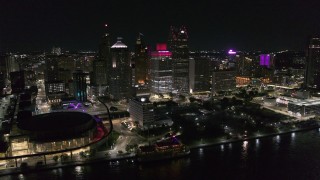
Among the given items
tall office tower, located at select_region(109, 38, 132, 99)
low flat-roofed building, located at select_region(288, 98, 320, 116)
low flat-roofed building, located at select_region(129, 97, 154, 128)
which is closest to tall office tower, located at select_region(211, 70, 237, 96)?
tall office tower, located at select_region(109, 38, 132, 99)

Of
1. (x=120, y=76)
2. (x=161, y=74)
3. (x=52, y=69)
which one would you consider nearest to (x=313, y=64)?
(x=161, y=74)

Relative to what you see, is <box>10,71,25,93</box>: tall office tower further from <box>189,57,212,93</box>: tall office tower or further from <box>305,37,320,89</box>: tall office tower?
<box>305,37,320,89</box>: tall office tower

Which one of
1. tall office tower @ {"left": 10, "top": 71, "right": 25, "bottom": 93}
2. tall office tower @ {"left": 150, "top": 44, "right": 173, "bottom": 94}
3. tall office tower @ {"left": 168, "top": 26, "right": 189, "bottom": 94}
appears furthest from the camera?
tall office tower @ {"left": 10, "top": 71, "right": 25, "bottom": 93}

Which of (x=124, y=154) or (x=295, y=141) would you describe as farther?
(x=295, y=141)

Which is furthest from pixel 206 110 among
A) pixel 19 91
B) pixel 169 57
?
pixel 19 91

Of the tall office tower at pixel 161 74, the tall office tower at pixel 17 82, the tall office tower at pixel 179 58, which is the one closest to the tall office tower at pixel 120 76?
the tall office tower at pixel 161 74

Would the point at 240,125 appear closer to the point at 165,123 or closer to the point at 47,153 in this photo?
the point at 165,123
